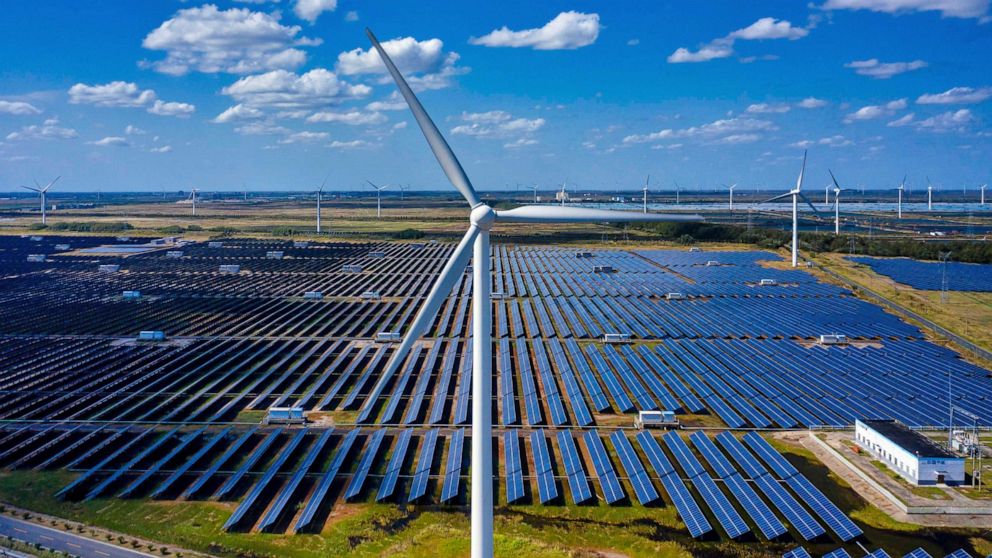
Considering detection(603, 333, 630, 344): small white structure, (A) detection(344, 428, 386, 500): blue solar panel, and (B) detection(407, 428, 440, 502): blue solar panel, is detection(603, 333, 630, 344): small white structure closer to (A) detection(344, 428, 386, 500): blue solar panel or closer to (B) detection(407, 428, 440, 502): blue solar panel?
(B) detection(407, 428, 440, 502): blue solar panel

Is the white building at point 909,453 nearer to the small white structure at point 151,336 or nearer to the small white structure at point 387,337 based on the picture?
the small white structure at point 387,337

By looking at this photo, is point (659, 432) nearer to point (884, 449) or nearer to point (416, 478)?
point (884, 449)

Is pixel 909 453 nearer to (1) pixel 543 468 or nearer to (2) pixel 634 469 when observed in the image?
(2) pixel 634 469

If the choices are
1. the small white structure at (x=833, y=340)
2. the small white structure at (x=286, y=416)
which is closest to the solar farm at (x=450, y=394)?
the small white structure at (x=286, y=416)

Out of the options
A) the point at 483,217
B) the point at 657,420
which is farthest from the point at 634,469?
the point at 483,217

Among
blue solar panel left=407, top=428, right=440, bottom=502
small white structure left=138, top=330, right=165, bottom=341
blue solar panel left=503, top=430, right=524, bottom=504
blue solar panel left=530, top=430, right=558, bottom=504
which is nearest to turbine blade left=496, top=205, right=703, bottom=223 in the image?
blue solar panel left=530, top=430, right=558, bottom=504

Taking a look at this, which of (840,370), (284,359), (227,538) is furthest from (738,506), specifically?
(284,359)
